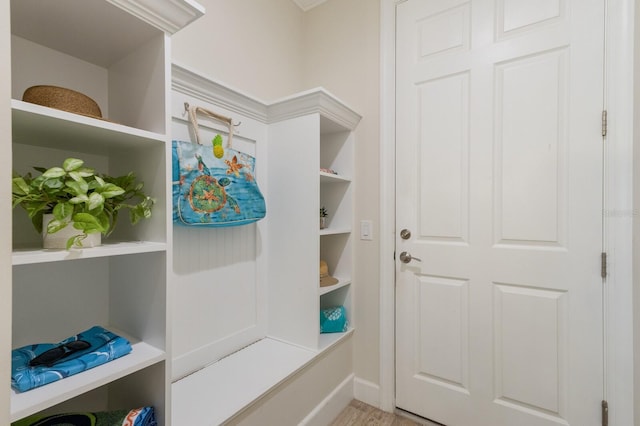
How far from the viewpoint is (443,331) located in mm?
1593

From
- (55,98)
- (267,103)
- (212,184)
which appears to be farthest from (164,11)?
(267,103)

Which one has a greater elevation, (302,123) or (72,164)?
(302,123)

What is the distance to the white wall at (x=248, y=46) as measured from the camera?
1407 millimetres

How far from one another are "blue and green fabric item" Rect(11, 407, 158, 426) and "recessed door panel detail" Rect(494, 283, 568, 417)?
5.00 ft

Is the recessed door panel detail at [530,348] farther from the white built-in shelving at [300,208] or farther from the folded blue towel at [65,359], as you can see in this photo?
the folded blue towel at [65,359]

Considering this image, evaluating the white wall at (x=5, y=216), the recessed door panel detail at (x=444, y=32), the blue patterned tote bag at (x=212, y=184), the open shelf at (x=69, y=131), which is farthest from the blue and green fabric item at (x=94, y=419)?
the recessed door panel detail at (x=444, y=32)

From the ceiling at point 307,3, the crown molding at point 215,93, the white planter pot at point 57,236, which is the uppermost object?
the ceiling at point 307,3

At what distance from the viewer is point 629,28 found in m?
1.19

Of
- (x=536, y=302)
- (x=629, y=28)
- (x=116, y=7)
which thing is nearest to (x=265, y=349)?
(x=536, y=302)

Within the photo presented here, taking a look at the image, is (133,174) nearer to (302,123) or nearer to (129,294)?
(129,294)

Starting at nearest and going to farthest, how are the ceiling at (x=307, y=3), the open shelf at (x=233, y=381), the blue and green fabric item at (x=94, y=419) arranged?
the blue and green fabric item at (x=94, y=419), the open shelf at (x=233, y=381), the ceiling at (x=307, y=3)

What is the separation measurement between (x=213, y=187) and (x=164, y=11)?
2.11ft

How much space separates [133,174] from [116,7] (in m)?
0.47

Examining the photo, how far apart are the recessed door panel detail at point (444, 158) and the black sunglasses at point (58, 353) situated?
152cm
